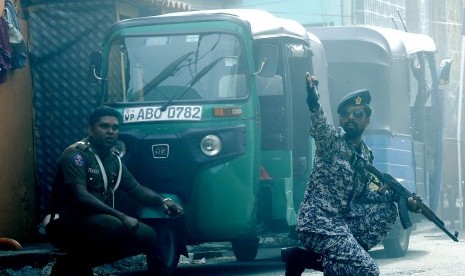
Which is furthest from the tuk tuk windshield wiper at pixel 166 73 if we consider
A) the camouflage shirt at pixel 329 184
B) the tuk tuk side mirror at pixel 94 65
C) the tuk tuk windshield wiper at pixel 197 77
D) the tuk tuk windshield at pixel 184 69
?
the camouflage shirt at pixel 329 184

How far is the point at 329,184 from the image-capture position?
7.29m

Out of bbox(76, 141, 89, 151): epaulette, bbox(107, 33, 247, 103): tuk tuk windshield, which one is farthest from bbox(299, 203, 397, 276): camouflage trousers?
bbox(107, 33, 247, 103): tuk tuk windshield

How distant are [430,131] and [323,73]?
440cm

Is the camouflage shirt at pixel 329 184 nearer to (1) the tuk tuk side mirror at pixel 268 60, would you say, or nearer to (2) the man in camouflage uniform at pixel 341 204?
(2) the man in camouflage uniform at pixel 341 204

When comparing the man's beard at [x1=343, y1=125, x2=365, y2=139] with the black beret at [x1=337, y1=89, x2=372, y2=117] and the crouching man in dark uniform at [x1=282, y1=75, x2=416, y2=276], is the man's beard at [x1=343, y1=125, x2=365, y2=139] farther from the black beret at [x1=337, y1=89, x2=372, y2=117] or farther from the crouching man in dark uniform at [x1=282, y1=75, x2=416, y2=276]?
the black beret at [x1=337, y1=89, x2=372, y2=117]

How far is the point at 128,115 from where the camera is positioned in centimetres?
1116

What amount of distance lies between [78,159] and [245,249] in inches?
199

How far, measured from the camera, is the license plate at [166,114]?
1093 cm

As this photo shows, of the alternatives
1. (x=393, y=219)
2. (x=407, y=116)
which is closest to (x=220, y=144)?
Answer: (x=393, y=219)

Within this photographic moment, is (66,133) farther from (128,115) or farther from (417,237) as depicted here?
(417,237)

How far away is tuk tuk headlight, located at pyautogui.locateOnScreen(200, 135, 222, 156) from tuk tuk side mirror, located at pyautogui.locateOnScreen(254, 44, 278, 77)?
78 cm

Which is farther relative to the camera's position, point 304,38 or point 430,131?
point 430,131

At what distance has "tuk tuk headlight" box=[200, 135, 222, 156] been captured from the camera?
10.9 meters

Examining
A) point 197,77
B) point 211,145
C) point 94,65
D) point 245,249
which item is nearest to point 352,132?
point 211,145
